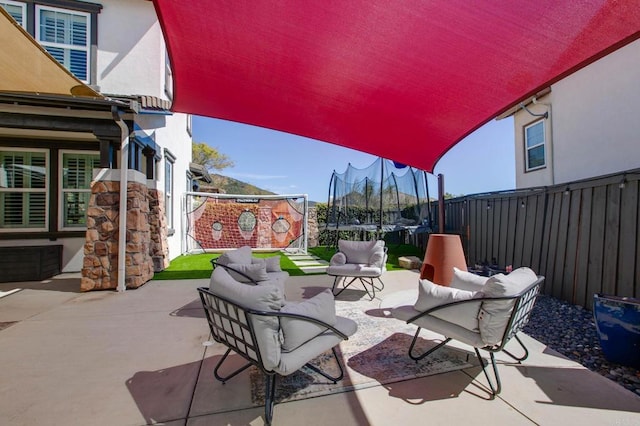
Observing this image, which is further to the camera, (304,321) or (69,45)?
(69,45)

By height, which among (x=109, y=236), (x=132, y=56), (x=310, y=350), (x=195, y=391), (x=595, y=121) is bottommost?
(x=195, y=391)

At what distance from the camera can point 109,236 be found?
5.09 meters

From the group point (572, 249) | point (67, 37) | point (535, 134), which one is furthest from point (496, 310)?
point (67, 37)

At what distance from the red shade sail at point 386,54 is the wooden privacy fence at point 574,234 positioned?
249cm

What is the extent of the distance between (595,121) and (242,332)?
25.0 feet

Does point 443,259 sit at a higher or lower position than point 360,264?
higher

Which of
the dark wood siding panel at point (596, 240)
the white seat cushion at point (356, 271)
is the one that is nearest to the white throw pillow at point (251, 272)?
the white seat cushion at point (356, 271)

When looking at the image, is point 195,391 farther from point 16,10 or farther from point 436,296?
point 16,10

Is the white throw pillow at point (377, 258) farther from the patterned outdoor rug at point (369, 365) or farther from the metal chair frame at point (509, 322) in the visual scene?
the metal chair frame at point (509, 322)

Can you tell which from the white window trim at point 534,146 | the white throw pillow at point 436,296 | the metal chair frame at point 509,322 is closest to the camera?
the metal chair frame at point 509,322

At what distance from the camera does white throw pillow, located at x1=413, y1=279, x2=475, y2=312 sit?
2420mm

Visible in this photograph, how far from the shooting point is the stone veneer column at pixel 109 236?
499 centimetres

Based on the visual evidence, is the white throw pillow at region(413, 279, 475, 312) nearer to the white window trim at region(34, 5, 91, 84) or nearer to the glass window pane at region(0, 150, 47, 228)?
the glass window pane at region(0, 150, 47, 228)

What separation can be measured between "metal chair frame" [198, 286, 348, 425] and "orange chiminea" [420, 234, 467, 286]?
9.62ft
